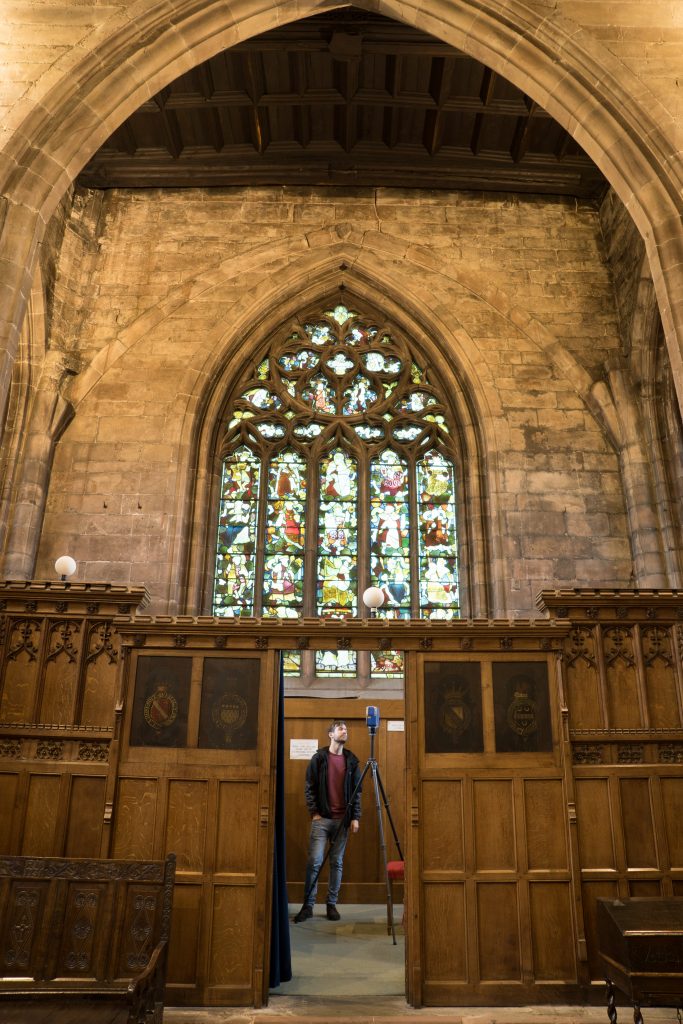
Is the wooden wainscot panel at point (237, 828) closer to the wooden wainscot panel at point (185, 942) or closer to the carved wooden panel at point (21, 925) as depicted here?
the wooden wainscot panel at point (185, 942)

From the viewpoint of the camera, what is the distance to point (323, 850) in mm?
6582

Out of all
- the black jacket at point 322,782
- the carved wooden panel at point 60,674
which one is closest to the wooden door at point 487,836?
the black jacket at point 322,782

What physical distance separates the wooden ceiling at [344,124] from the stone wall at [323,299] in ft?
0.90

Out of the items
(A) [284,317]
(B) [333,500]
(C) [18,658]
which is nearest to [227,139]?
(A) [284,317]

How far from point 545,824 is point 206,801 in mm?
2197

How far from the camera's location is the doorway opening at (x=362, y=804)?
6.46 m

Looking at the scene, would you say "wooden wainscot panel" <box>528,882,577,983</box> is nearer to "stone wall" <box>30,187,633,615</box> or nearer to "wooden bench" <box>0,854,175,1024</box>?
"wooden bench" <box>0,854,175,1024</box>

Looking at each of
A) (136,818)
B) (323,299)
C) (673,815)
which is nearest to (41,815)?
(136,818)

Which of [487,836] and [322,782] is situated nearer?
[487,836]

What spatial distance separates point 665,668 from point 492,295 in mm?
5351

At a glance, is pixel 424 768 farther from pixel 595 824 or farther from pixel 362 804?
pixel 362 804

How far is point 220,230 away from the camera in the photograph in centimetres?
1005

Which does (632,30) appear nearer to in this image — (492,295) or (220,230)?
(492,295)

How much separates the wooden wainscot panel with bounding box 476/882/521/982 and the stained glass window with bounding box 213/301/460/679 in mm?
3607
